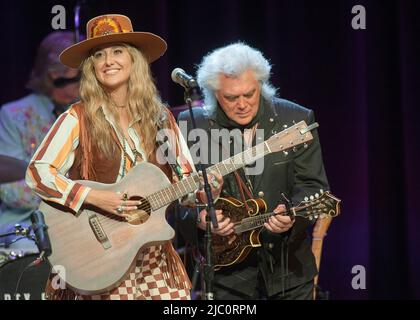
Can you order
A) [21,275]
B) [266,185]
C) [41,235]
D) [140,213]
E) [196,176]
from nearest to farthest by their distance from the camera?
1. [41,235]
2. [140,213]
3. [196,176]
4. [266,185]
5. [21,275]

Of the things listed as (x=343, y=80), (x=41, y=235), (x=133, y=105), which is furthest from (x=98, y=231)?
(x=343, y=80)

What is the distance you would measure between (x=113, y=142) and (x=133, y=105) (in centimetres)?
25

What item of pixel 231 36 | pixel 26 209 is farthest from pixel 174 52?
pixel 26 209

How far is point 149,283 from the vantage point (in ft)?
11.8

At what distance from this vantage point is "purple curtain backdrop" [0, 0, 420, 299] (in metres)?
6.01

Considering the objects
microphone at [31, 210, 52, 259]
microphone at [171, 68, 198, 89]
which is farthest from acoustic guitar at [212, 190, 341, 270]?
microphone at [31, 210, 52, 259]

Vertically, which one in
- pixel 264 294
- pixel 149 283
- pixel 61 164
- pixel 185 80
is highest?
pixel 185 80

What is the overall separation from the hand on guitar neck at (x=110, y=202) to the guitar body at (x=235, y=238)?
0.80 m

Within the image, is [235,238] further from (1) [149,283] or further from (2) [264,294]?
(1) [149,283]

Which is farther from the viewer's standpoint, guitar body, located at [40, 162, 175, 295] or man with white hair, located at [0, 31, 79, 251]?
man with white hair, located at [0, 31, 79, 251]

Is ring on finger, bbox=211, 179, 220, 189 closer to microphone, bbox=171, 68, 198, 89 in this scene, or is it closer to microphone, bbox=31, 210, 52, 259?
microphone, bbox=171, 68, 198, 89

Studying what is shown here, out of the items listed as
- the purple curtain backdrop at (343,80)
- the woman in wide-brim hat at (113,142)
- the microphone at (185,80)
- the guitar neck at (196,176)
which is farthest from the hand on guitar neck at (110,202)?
Result: the purple curtain backdrop at (343,80)

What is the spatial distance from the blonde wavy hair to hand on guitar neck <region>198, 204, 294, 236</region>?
0.62 metres

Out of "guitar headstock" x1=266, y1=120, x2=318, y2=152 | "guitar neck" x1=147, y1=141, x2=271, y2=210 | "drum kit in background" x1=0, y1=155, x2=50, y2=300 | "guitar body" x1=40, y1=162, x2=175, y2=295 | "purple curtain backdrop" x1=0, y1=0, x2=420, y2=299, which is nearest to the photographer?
"guitar body" x1=40, y1=162, x2=175, y2=295
